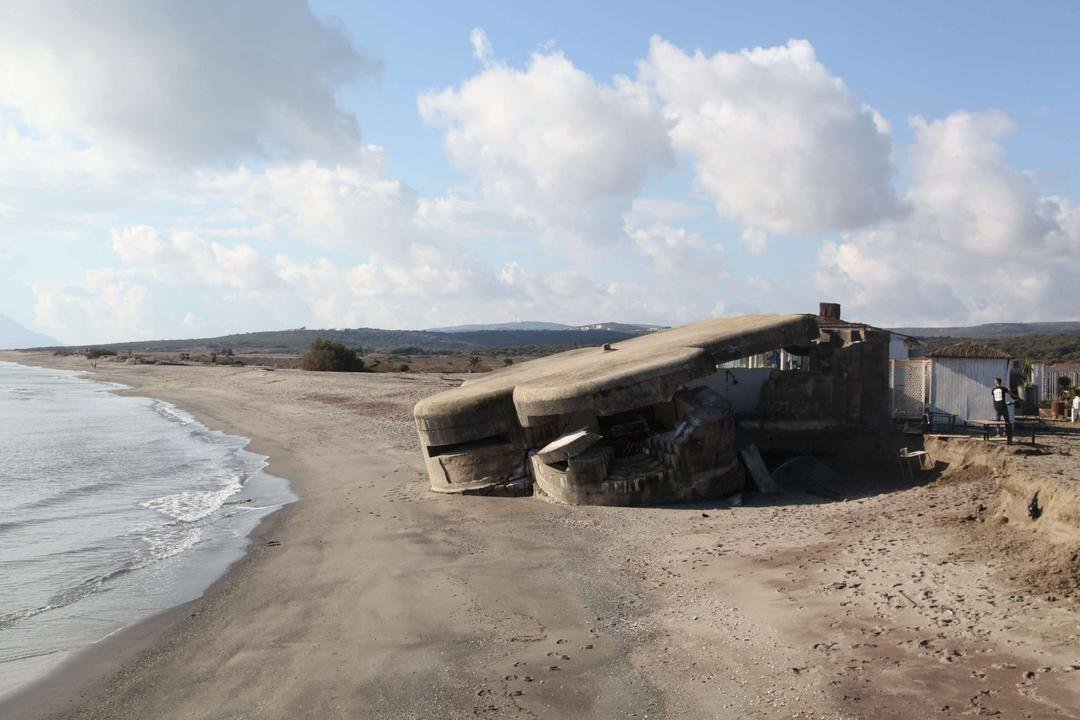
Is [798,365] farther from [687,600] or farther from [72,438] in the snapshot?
[72,438]

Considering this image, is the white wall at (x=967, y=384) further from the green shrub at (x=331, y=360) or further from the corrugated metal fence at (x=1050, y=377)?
the green shrub at (x=331, y=360)

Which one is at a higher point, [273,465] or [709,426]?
[709,426]

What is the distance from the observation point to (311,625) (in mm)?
8125

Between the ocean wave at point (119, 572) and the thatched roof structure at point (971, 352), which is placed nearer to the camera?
the ocean wave at point (119, 572)

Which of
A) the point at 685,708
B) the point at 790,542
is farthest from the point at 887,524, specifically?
the point at 685,708

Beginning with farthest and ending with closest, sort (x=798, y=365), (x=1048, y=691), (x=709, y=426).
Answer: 1. (x=798, y=365)
2. (x=709, y=426)
3. (x=1048, y=691)

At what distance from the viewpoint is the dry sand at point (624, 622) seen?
5969mm

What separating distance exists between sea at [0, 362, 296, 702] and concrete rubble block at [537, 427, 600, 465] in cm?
458

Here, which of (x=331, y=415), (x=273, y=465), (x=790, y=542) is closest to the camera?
(x=790, y=542)

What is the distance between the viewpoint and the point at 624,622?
759 centimetres

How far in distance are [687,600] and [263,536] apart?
22.7ft

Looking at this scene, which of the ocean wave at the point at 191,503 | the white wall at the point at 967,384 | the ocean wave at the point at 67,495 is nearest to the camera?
the white wall at the point at 967,384

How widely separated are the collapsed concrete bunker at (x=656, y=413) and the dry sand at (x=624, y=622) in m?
0.77

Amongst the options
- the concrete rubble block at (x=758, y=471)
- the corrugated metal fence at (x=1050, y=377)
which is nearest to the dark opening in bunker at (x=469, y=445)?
the concrete rubble block at (x=758, y=471)
